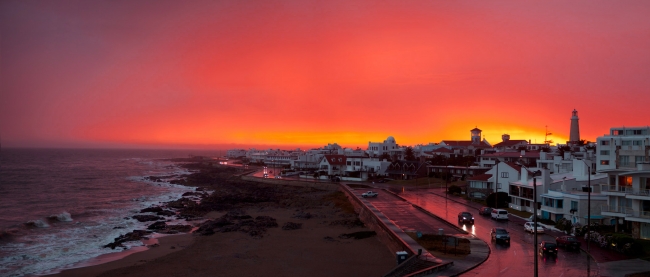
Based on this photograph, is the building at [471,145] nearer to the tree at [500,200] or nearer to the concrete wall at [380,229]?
the tree at [500,200]

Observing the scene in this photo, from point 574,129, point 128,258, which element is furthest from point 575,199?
point 574,129

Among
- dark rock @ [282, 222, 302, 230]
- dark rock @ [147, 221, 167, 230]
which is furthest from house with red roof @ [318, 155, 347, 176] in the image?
dark rock @ [147, 221, 167, 230]

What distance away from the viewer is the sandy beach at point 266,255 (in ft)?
85.5

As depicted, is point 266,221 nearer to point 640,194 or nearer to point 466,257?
point 466,257

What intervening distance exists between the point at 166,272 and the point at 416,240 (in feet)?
51.1

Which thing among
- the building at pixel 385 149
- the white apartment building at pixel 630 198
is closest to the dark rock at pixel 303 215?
the white apartment building at pixel 630 198

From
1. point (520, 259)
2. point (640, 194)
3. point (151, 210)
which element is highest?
point (640, 194)

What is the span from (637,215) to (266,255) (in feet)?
80.5

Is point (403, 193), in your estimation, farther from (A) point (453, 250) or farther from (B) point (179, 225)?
(A) point (453, 250)

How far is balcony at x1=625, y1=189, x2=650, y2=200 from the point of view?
27.5 meters

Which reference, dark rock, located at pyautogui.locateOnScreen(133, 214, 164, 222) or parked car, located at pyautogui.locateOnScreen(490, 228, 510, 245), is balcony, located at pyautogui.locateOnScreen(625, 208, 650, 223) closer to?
parked car, located at pyautogui.locateOnScreen(490, 228, 510, 245)

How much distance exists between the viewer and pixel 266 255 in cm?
2978

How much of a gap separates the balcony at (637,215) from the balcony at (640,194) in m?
0.90

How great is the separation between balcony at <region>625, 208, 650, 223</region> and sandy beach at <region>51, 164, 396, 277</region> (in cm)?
1575
